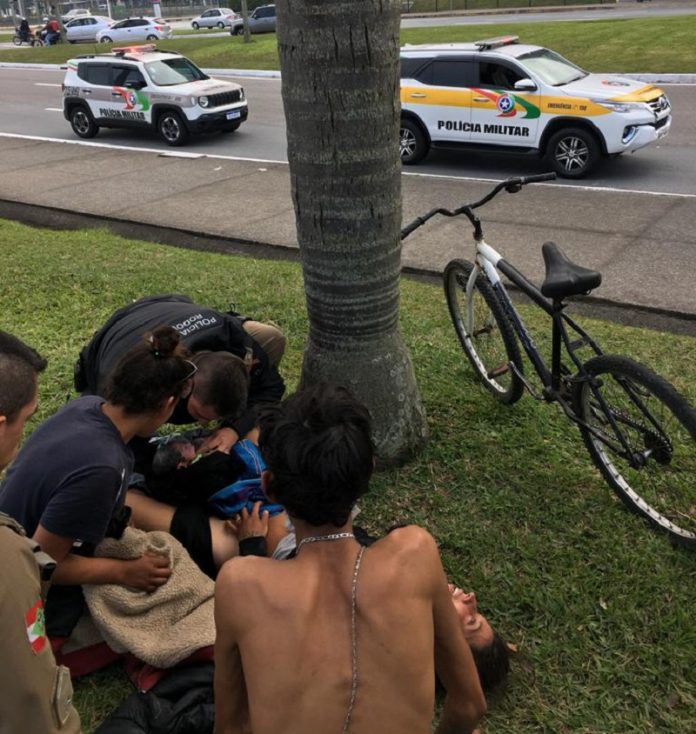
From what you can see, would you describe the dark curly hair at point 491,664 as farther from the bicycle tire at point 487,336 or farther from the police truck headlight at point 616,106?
the police truck headlight at point 616,106

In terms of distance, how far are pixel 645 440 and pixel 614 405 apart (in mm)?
209

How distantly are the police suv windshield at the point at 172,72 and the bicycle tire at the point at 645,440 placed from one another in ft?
44.8

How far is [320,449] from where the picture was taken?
5.95 ft

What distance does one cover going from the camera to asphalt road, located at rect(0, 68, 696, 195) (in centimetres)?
1080

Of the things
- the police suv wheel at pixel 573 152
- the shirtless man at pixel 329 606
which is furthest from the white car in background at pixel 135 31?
the shirtless man at pixel 329 606

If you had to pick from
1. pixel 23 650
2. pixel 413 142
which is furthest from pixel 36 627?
pixel 413 142

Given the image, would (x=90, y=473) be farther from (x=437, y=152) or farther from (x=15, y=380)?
(x=437, y=152)

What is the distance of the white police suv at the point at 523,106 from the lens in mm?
10656

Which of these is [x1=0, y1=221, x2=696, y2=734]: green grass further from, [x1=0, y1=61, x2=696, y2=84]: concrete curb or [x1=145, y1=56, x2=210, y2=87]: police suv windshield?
[x1=0, y1=61, x2=696, y2=84]: concrete curb

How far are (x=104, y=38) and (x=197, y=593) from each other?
46.5 meters

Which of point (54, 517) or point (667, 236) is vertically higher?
point (54, 517)

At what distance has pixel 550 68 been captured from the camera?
1141 centimetres

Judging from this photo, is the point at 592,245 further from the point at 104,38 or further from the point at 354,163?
the point at 104,38

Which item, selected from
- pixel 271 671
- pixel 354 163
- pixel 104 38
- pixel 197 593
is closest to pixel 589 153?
pixel 354 163
